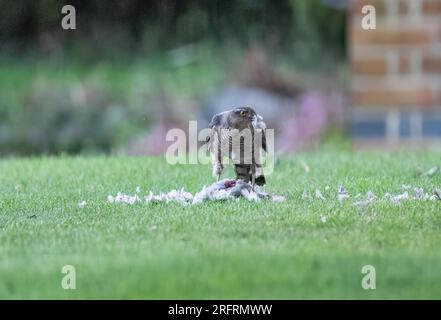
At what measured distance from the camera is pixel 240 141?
5992 millimetres

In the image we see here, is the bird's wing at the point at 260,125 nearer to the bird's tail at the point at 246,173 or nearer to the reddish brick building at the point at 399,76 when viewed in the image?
the bird's tail at the point at 246,173

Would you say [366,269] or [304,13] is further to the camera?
[304,13]

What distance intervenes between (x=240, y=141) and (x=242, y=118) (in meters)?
0.15

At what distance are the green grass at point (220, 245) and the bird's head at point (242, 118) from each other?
427 mm

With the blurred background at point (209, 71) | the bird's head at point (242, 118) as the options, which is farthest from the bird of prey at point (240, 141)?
the blurred background at point (209, 71)

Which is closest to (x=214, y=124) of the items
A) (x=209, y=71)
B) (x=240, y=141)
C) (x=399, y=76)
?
(x=240, y=141)

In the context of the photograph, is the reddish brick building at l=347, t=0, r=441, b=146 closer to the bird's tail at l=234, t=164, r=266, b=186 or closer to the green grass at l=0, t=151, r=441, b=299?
the green grass at l=0, t=151, r=441, b=299

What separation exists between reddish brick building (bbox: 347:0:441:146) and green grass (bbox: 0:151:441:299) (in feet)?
14.9

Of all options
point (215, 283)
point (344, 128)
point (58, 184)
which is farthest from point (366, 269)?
point (344, 128)

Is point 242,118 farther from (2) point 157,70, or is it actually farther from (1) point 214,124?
(2) point 157,70

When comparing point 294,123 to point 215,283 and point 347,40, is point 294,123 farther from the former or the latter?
point 215,283

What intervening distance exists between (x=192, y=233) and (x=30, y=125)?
624 centimetres

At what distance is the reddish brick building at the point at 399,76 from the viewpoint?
1152 centimetres

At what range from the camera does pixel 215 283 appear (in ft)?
15.4
